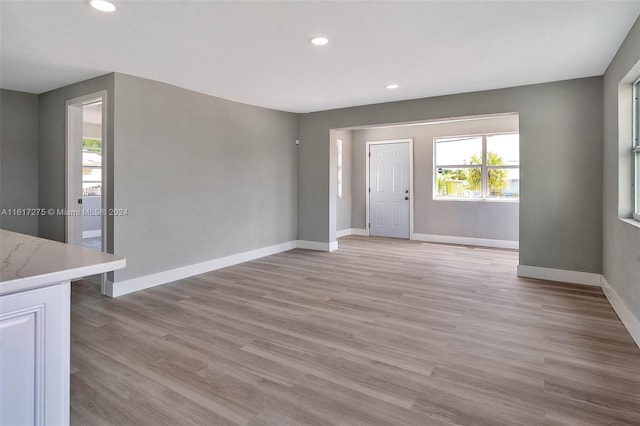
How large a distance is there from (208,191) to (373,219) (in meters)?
4.29

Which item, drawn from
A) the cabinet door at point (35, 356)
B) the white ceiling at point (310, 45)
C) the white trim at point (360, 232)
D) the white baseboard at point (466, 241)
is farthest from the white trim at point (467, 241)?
the cabinet door at point (35, 356)

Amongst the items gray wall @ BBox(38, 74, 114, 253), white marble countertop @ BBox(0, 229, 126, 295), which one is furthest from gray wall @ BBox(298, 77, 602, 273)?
gray wall @ BBox(38, 74, 114, 253)

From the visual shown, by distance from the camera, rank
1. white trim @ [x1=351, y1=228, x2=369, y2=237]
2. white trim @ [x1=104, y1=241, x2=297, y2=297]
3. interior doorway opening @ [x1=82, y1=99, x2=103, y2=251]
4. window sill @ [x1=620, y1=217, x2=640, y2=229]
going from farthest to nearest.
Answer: white trim @ [x1=351, y1=228, x2=369, y2=237] → interior doorway opening @ [x1=82, y1=99, x2=103, y2=251] → white trim @ [x1=104, y1=241, x2=297, y2=297] → window sill @ [x1=620, y1=217, x2=640, y2=229]

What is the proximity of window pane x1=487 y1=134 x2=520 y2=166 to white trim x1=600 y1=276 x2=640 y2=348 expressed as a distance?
10.4 ft

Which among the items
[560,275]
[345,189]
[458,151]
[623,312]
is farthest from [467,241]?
[623,312]

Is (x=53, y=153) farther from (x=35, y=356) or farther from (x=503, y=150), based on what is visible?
(x=503, y=150)

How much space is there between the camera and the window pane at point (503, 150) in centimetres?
649

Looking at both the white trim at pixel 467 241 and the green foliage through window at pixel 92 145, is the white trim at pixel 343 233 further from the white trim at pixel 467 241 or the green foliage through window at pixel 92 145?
the green foliage through window at pixel 92 145

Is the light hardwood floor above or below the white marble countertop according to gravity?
below

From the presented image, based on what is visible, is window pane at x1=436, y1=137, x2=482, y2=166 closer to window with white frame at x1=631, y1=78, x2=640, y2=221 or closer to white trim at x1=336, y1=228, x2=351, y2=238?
white trim at x1=336, y1=228, x2=351, y2=238

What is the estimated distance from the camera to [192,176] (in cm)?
461

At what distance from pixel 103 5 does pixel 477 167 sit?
6403 millimetres

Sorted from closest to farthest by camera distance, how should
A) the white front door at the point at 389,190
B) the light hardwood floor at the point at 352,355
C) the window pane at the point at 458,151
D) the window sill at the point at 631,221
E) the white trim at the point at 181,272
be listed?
the light hardwood floor at the point at 352,355, the window sill at the point at 631,221, the white trim at the point at 181,272, the window pane at the point at 458,151, the white front door at the point at 389,190

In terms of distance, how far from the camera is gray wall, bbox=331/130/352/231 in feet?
26.3
